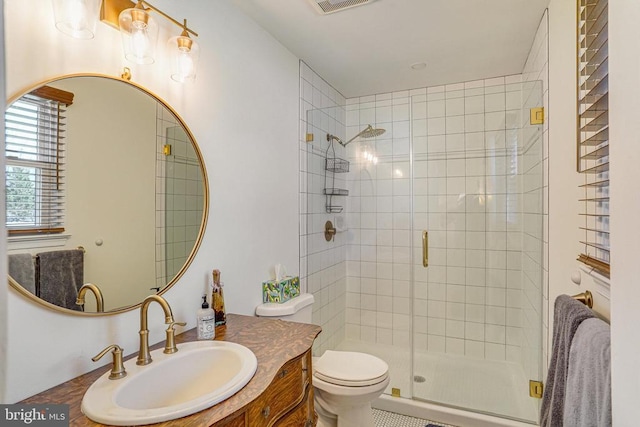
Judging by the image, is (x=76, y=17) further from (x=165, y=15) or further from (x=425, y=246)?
(x=425, y=246)

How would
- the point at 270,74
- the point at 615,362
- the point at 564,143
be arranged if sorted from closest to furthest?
the point at 615,362
the point at 564,143
the point at 270,74

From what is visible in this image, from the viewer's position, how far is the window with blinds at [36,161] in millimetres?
968

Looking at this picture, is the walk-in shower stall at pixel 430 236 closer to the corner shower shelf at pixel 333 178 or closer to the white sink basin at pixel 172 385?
the corner shower shelf at pixel 333 178

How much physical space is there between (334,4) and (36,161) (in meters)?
1.57

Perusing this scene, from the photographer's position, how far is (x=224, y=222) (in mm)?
1776

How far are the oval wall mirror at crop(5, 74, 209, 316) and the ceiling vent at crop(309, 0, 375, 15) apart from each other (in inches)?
39.7

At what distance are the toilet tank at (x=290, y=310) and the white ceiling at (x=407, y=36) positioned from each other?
67.9 inches

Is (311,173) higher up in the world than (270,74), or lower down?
lower down

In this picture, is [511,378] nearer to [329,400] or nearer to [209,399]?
[329,400]

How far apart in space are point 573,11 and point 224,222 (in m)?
1.95

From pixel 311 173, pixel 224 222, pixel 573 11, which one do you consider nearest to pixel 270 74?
pixel 311 173

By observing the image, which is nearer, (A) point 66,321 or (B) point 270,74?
(A) point 66,321

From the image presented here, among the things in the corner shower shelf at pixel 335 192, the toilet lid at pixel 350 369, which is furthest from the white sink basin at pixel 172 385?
the corner shower shelf at pixel 335 192

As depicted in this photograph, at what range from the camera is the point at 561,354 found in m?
1.12
